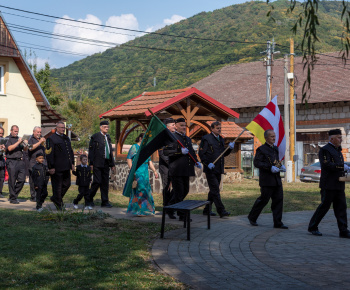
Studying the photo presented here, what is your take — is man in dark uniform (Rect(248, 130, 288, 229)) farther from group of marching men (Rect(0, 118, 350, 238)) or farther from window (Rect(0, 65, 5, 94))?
window (Rect(0, 65, 5, 94))

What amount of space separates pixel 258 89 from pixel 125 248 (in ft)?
116

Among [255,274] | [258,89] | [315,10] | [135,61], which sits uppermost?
Answer: [135,61]

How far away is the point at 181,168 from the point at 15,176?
18.0 feet

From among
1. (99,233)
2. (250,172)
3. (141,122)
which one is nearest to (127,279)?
(99,233)

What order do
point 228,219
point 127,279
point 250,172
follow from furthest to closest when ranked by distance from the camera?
point 250,172, point 228,219, point 127,279

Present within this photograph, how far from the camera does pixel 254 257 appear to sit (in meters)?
7.46

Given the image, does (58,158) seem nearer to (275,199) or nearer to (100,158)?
(100,158)

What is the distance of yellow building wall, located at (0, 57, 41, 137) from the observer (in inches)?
1113

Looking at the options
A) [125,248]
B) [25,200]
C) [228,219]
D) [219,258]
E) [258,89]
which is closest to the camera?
[219,258]

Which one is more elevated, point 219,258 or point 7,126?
point 7,126

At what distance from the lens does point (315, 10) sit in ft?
18.2

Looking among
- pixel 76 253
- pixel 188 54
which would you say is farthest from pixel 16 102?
pixel 188 54

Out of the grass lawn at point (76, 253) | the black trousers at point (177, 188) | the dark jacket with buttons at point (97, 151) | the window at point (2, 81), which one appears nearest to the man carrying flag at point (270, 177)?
the black trousers at point (177, 188)

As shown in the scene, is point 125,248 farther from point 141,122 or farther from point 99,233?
point 141,122
